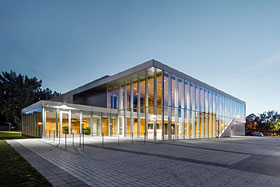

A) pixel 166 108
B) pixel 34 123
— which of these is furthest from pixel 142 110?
pixel 34 123

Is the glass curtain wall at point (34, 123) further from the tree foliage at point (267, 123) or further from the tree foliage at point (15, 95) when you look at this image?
the tree foliage at point (267, 123)

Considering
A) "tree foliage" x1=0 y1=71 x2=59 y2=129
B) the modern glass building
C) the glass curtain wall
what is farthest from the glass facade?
"tree foliage" x1=0 y1=71 x2=59 y2=129

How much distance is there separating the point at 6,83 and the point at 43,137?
45.4 meters

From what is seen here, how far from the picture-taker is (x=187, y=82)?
25.8 metres

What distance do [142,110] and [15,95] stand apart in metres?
48.3

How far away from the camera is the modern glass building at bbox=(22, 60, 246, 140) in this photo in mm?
21984

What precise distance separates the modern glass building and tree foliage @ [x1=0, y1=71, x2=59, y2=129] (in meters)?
27.3

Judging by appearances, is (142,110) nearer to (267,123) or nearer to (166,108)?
(166,108)

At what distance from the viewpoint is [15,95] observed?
5662cm

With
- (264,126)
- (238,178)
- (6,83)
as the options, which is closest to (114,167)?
(238,178)

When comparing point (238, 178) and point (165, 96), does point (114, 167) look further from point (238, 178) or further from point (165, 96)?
point (165, 96)

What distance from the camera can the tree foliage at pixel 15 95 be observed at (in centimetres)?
5419

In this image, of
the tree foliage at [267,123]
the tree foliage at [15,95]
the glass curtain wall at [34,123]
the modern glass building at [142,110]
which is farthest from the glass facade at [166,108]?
the tree foliage at [267,123]

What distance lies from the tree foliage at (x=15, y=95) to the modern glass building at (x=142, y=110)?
27.3 meters
